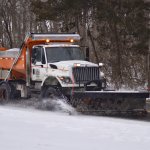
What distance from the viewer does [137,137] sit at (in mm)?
9984

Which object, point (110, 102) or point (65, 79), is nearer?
point (110, 102)

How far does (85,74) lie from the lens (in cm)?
1636

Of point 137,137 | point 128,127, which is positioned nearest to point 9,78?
point 128,127

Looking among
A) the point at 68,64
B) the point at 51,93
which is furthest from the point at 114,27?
the point at 51,93

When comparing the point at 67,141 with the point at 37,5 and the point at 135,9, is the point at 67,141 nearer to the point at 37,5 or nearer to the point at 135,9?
the point at 135,9

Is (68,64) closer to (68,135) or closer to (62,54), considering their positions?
(62,54)

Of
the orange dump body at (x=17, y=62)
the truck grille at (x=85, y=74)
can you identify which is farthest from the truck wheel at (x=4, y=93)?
the truck grille at (x=85, y=74)

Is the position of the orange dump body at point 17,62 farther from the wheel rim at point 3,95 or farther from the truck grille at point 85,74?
the truck grille at point 85,74

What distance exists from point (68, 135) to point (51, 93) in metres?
6.58

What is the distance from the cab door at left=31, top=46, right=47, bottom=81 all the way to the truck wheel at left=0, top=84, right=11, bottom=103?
1896mm

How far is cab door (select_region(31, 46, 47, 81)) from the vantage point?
17.3 m

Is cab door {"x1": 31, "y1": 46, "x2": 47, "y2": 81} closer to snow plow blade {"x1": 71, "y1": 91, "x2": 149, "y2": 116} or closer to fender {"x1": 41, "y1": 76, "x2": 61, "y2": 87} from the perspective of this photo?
fender {"x1": 41, "y1": 76, "x2": 61, "y2": 87}

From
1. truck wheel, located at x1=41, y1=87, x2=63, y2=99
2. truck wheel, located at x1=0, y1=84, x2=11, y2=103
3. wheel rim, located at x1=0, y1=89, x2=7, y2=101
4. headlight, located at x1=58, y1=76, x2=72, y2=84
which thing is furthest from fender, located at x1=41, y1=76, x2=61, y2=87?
wheel rim, located at x1=0, y1=89, x2=7, y2=101

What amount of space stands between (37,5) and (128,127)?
17.7 meters
